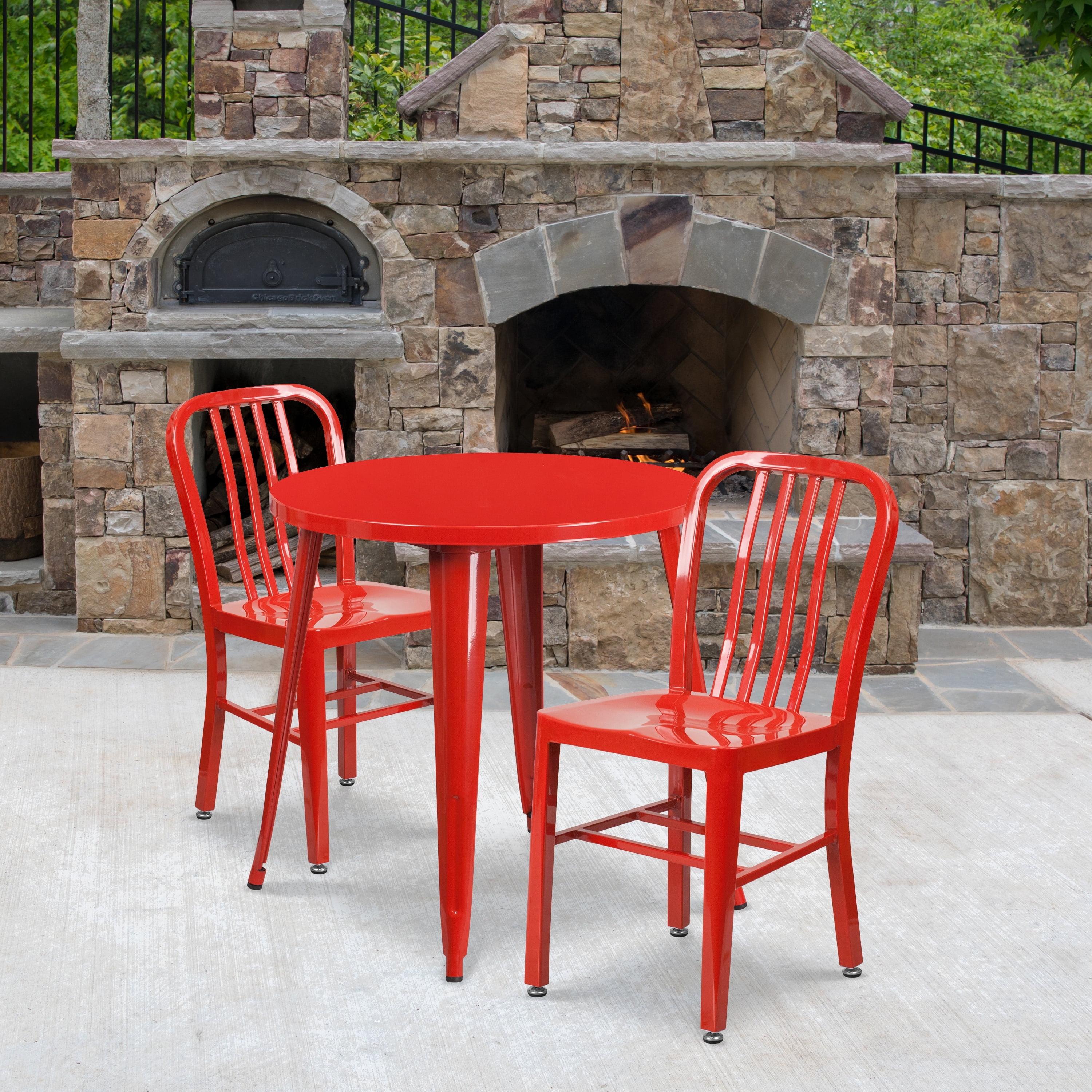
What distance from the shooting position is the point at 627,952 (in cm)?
275

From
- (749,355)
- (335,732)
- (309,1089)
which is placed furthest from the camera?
(749,355)

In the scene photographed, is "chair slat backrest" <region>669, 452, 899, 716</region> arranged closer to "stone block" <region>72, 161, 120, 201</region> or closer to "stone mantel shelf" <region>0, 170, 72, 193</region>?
"stone block" <region>72, 161, 120, 201</region>

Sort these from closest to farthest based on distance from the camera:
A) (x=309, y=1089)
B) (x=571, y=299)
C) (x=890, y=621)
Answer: (x=309, y=1089), (x=890, y=621), (x=571, y=299)

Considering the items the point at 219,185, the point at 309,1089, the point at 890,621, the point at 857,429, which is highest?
the point at 219,185

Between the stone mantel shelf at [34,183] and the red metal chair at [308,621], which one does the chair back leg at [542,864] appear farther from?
the stone mantel shelf at [34,183]

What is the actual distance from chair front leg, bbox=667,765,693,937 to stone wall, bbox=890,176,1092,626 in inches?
108

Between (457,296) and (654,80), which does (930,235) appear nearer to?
(654,80)

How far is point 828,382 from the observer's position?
191 inches

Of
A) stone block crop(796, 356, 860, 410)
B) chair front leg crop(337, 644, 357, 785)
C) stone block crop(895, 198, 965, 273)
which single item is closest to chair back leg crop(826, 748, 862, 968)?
chair front leg crop(337, 644, 357, 785)

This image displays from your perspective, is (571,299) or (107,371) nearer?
(107,371)

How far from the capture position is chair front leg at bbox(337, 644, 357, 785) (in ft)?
11.9

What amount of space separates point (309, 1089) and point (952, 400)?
391 cm

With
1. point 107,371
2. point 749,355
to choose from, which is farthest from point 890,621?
point 107,371

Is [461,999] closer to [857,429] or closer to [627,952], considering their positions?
[627,952]
